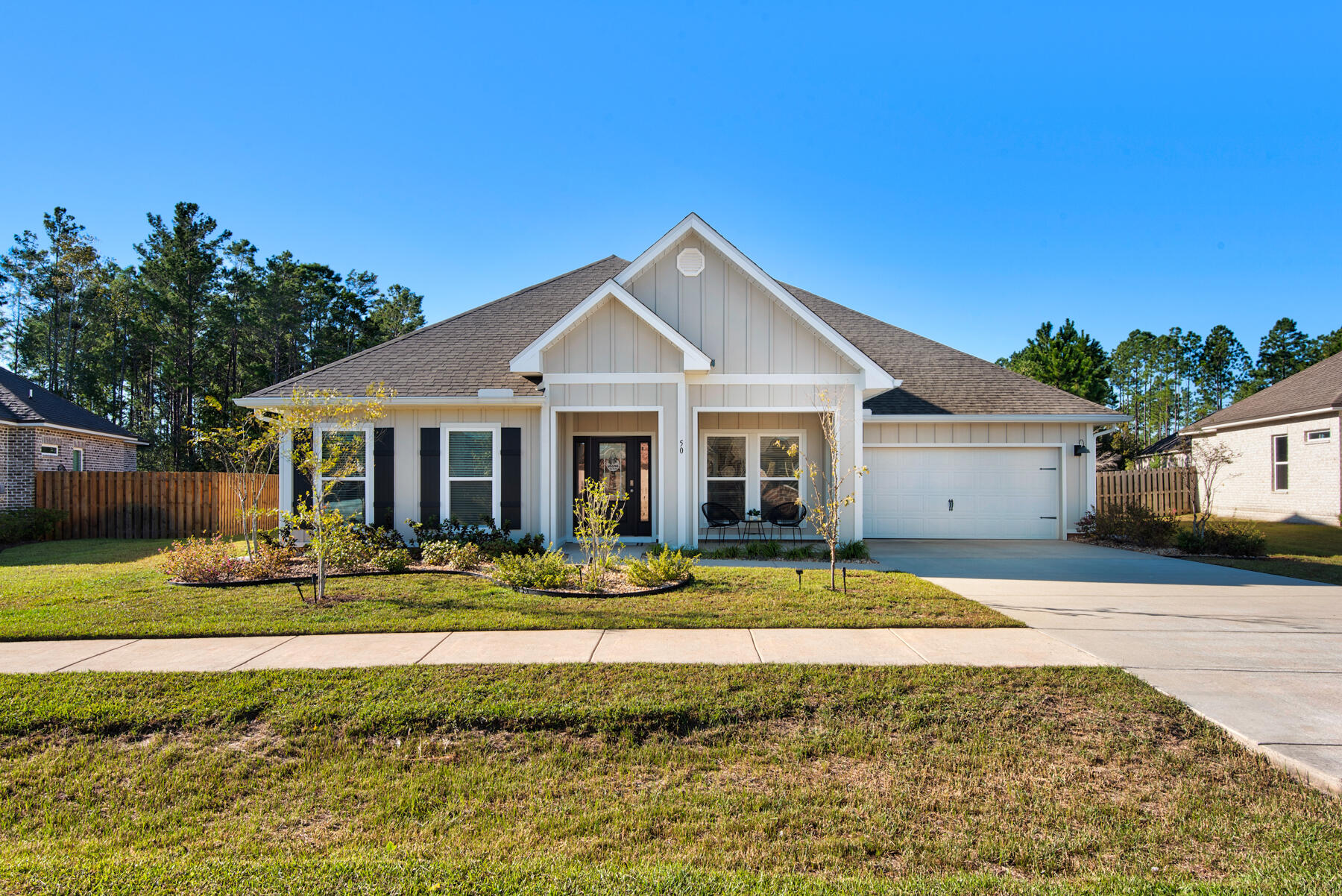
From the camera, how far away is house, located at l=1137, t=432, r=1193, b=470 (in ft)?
78.7

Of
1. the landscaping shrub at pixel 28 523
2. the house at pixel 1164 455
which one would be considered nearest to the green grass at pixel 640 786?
the landscaping shrub at pixel 28 523

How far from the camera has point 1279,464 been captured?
18.2 m

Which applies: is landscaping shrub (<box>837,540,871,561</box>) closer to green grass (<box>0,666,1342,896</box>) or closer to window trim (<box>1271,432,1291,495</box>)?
green grass (<box>0,666,1342,896</box>)

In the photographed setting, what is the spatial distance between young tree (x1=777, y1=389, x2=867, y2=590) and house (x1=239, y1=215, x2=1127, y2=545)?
0.22 metres

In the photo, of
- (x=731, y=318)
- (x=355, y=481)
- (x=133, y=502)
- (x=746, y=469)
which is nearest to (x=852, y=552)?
(x=746, y=469)

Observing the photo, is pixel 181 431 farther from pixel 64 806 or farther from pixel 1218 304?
pixel 1218 304

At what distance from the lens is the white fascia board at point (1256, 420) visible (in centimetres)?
1606

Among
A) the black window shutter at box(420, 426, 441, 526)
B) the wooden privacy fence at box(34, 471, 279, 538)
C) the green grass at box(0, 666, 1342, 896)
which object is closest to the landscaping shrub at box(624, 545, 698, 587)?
the green grass at box(0, 666, 1342, 896)

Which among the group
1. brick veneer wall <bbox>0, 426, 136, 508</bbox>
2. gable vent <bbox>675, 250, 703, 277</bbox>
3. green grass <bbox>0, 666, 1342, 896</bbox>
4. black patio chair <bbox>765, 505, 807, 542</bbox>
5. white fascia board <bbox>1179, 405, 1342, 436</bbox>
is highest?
gable vent <bbox>675, 250, 703, 277</bbox>

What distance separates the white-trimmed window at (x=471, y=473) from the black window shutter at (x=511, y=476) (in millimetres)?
86

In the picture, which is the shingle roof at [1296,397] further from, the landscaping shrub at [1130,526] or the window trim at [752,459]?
the window trim at [752,459]

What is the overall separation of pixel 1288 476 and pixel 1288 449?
0.75 meters

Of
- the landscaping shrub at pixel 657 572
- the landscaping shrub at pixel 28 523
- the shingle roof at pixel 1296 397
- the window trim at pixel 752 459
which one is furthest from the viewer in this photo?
the shingle roof at pixel 1296 397

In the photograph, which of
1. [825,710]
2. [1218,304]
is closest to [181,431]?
[825,710]
